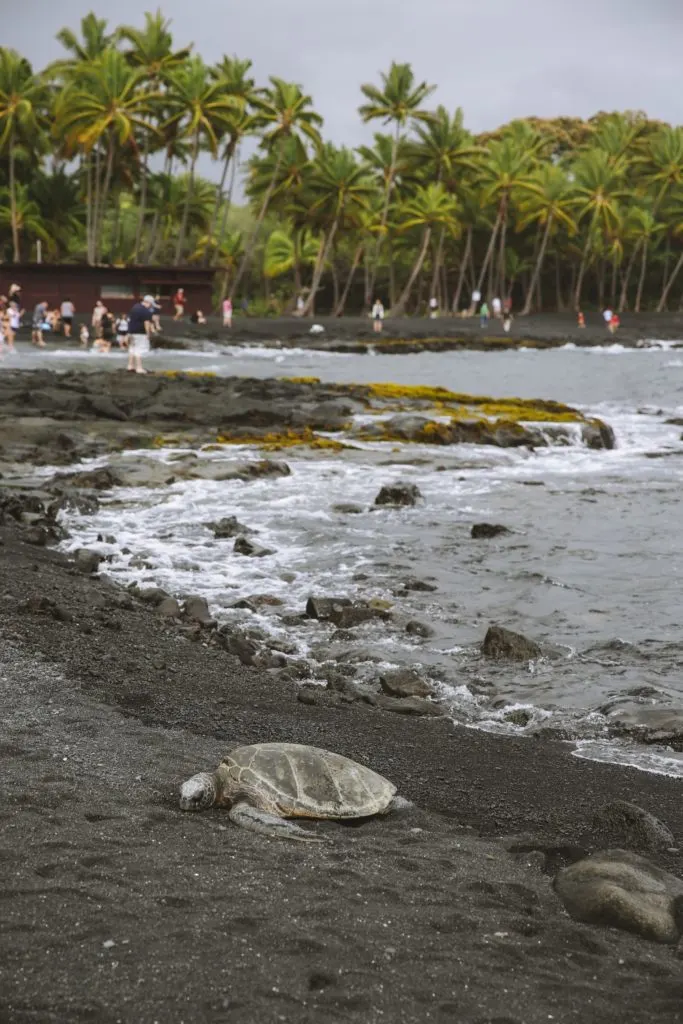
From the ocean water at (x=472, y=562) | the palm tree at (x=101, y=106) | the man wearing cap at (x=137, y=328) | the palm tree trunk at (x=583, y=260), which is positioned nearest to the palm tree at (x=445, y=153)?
the palm tree trunk at (x=583, y=260)

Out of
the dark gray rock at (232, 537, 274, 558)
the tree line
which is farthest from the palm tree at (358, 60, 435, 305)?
the dark gray rock at (232, 537, 274, 558)

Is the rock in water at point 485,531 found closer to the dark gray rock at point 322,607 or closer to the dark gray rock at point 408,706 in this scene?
the dark gray rock at point 322,607

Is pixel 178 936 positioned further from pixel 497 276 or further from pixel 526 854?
pixel 497 276

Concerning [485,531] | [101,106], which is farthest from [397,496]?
[101,106]

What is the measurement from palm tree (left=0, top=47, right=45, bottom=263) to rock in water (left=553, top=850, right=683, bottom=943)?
178 feet

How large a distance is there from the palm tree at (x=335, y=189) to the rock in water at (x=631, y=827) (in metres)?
57.4

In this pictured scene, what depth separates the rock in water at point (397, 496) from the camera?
1273cm

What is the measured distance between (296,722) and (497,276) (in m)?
70.2

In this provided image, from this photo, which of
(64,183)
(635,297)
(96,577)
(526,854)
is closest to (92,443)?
(96,577)

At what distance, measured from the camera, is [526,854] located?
420 centimetres

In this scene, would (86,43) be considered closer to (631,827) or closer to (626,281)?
(626,281)

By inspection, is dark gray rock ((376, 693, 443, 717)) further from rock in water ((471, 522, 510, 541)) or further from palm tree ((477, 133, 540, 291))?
palm tree ((477, 133, 540, 291))

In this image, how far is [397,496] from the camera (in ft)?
41.9

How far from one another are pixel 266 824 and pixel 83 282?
1853 inches
